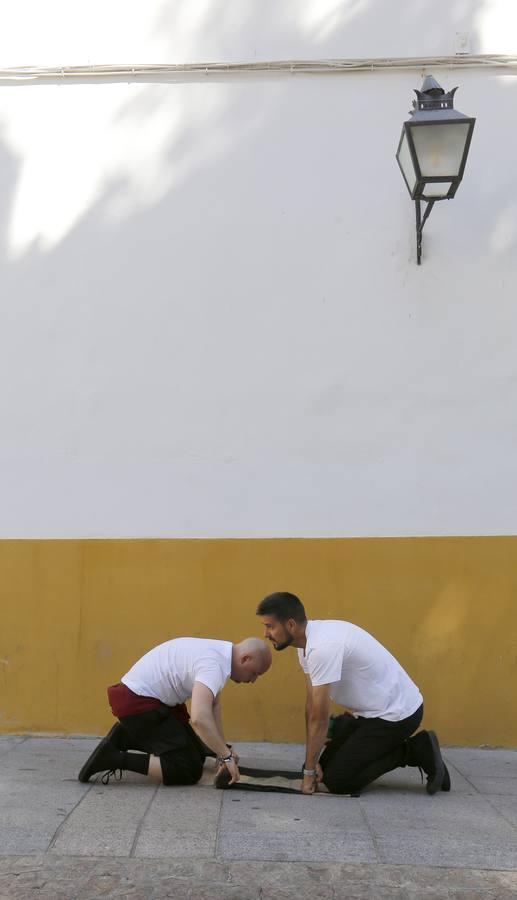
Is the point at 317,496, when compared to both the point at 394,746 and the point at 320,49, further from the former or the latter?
the point at 320,49

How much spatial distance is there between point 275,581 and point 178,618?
629 mm

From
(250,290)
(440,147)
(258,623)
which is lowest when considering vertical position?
(258,623)

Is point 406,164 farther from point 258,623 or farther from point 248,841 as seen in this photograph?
point 248,841

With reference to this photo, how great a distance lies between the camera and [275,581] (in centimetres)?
596

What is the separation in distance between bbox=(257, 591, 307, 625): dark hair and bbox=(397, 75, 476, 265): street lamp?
2461mm

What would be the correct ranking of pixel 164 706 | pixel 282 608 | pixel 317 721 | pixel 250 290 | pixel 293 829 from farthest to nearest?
pixel 250 290 → pixel 164 706 → pixel 282 608 → pixel 317 721 → pixel 293 829

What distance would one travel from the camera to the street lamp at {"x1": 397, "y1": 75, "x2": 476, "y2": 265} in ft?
17.8

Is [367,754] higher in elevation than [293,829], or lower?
higher

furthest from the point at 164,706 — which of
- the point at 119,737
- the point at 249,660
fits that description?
the point at 249,660

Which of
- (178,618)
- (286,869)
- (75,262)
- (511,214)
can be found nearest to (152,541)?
(178,618)

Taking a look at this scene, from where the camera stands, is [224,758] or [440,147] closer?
[224,758]

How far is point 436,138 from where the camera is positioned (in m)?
5.46

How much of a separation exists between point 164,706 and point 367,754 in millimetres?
1025

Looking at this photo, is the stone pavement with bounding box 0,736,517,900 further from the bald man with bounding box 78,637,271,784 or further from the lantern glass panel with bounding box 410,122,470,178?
the lantern glass panel with bounding box 410,122,470,178
